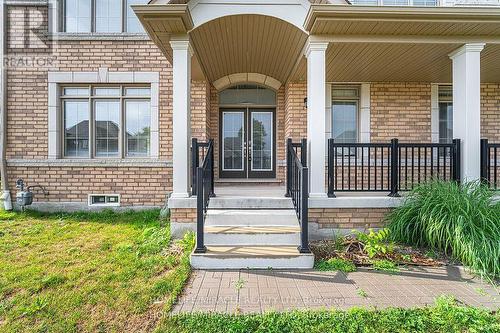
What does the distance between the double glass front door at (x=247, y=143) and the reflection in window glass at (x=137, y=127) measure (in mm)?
1725

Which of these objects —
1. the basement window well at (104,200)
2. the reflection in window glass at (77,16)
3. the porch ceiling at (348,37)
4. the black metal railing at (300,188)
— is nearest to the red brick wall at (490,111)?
the porch ceiling at (348,37)

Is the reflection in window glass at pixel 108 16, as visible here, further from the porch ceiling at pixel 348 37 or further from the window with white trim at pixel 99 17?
the porch ceiling at pixel 348 37

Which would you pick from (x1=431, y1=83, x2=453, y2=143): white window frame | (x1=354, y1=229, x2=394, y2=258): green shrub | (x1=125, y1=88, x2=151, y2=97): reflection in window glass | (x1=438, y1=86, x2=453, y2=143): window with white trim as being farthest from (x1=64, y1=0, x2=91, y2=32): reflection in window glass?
(x1=438, y1=86, x2=453, y2=143): window with white trim

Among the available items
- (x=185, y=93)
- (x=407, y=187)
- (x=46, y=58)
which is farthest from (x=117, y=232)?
(x=407, y=187)

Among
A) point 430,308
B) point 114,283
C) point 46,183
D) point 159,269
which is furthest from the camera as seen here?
point 46,183

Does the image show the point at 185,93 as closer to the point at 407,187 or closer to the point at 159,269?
the point at 159,269

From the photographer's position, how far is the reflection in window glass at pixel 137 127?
7.05m

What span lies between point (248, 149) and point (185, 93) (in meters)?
3.04

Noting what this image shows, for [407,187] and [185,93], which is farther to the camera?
[407,187]

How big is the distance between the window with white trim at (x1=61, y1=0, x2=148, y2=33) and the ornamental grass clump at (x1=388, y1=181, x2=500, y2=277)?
21.5 ft

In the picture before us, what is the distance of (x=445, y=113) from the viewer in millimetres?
7254

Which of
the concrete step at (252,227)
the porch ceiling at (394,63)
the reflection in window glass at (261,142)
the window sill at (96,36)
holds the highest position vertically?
the window sill at (96,36)

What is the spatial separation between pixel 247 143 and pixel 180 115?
3011 millimetres

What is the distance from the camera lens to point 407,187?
199 inches
